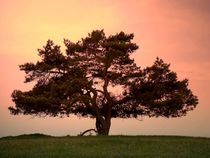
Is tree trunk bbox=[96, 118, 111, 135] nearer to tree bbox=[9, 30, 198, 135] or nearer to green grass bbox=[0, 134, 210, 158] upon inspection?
tree bbox=[9, 30, 198, 135]

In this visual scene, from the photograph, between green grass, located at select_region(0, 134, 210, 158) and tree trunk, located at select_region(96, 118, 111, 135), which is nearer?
green grass, located at select_region(0, 134, 210, 158)

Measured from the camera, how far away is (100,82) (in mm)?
52719

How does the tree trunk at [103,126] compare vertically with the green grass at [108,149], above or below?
above

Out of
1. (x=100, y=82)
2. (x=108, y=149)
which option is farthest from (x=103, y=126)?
(x=108, y=149)

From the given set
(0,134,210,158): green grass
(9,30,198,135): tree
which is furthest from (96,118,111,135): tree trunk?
(0,134,210,158): green grass

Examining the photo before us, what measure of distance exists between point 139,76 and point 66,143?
57.3 feet

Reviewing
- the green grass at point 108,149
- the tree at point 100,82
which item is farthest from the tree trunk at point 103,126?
the green grass at point 108,149

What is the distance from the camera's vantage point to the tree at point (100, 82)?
1978 inches

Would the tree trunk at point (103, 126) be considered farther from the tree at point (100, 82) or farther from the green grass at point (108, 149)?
the green grass at point (108, 149)

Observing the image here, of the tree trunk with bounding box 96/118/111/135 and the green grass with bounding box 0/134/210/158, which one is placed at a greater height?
the tree trunk with bounding box 96/118/111/135

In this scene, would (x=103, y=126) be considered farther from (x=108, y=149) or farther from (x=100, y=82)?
(x=108, y=149)

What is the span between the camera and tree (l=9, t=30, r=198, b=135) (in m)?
50.2

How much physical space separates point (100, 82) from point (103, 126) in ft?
15.5

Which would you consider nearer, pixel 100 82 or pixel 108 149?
pixel 108 149
